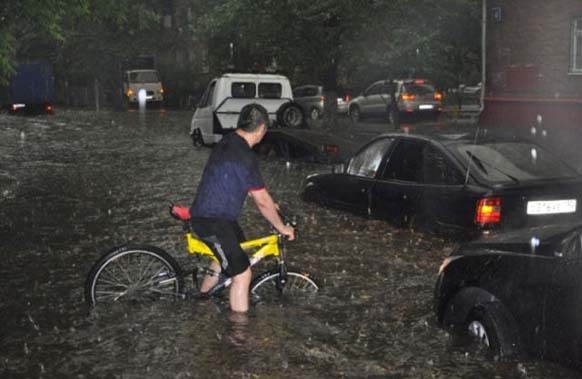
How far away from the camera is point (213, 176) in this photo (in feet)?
21.1

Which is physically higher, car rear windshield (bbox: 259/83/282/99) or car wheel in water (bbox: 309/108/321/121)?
car rear windshield (bbox: 259/83/282/99)

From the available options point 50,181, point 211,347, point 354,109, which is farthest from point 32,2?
point 354,109

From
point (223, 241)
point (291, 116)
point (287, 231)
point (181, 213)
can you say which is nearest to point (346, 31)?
point (291, 116)

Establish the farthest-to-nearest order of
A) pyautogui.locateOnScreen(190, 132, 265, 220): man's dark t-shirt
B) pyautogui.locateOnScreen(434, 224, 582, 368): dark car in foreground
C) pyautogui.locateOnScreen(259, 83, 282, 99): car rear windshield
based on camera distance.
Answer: pyautogui.locateOnScreen(259, 83, 282, 99): car rear windshield, pyautogui.locateOnScreen(190, 132, 265, 220): man's dark t-shirt, pyautogui.locateOnScreen(434, 224, 582, 368): dark car in foreground

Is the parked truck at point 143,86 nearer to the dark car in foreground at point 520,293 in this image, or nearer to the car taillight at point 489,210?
the car taillight at point 489,210

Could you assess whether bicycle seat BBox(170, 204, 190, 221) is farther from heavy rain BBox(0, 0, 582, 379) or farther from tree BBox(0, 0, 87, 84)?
tree BBox(0, 0, 87, 84)

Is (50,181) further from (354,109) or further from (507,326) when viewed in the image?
(354,109)

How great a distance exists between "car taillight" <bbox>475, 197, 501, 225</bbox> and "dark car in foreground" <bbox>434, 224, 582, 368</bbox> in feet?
8.72

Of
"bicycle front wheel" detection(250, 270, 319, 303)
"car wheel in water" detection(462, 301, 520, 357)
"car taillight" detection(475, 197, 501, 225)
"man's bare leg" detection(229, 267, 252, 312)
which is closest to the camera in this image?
"car wheel in water" detection(462, 301, 520, 357)

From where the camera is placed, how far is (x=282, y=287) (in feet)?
22.7

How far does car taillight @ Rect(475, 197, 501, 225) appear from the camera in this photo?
871 cm

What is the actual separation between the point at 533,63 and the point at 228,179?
62.5ft

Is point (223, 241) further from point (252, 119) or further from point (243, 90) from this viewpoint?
point (243, 90)

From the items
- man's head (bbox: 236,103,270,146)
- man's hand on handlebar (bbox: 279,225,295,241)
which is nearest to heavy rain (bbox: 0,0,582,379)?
man's hand on handlebar (bbox: 279,225,295,241)
